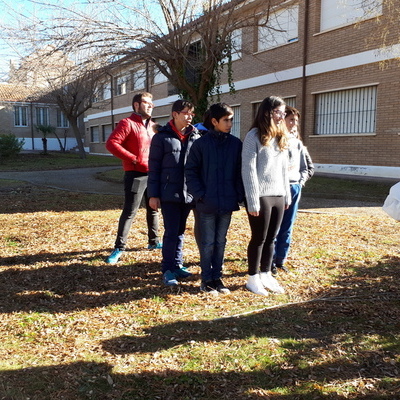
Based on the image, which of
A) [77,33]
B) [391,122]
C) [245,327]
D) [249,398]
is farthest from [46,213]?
[391,122]

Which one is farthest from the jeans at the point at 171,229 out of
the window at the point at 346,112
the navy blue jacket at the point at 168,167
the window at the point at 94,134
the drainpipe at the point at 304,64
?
the window at the point at 94,134

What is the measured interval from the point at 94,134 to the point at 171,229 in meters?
38.0

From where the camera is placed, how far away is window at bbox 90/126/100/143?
40094 millimetres

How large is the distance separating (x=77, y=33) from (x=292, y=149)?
752 centimetres

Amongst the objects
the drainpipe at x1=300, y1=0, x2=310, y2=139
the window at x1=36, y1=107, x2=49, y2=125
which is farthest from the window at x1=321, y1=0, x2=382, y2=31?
the window at x1=36, y1=107, x2=49, y2=125

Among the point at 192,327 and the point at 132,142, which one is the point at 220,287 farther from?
the point at 132,142

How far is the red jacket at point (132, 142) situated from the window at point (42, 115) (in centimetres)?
4446

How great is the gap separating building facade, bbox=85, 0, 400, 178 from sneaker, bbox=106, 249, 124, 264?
857cm

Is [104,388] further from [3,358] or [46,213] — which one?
[46,213]

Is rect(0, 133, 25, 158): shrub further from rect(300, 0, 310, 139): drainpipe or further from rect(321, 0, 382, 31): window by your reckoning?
rect(321, 0, 382, 31): window

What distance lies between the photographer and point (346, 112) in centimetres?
1582

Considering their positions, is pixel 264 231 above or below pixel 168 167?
below

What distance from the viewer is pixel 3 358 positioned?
10.2 feet

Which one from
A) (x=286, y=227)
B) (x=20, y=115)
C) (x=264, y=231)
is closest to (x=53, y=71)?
(x=286, y=227)
